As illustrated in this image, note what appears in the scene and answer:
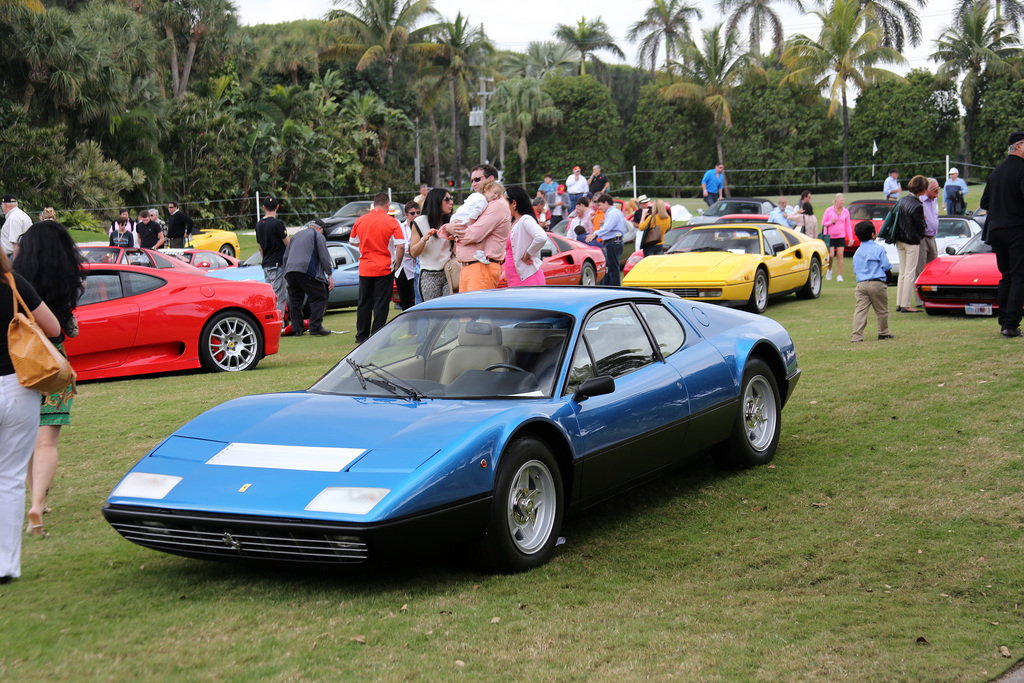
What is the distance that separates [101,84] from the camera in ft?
107

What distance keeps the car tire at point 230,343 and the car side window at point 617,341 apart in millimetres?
6435

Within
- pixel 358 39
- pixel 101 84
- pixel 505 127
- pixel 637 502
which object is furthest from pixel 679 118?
pixel 637 502

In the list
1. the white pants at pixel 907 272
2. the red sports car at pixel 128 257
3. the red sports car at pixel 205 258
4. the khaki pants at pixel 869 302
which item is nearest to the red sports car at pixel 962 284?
the white pants at pixel 907 272

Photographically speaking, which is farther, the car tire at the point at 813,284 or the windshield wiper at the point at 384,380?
the car tire at the point at 813,284

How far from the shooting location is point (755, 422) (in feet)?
21.8

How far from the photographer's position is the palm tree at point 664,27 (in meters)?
61.1

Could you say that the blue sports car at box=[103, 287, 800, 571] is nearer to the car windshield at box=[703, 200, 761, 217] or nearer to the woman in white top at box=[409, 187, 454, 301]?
the woman in white top at box=[409, 187, 454, 301]

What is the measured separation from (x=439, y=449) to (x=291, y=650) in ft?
3.47

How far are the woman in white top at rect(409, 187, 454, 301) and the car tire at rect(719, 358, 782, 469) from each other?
15.5ft

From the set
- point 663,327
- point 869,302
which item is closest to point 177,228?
point 869,302

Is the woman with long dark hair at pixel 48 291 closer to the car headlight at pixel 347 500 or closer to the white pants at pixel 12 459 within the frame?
the white pants at pixel 12 459

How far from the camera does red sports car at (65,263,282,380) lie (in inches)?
402

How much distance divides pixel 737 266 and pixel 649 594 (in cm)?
1148

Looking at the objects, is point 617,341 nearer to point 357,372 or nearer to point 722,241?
point 357,372
